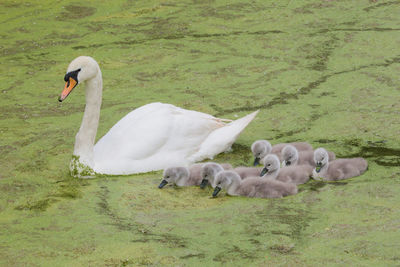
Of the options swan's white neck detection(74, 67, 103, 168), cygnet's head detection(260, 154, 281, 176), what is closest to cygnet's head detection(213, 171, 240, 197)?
cygnet's head detection(260, 154, 281, 176)

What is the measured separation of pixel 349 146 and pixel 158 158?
1.29 m

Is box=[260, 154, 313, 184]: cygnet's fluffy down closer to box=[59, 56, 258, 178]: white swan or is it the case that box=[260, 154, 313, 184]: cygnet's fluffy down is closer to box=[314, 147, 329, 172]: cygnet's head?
box=[314, 147, 329, 172]: cygnet's head

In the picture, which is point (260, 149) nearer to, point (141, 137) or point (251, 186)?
point (251, 186)

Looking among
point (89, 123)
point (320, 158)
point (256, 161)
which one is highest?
point (89, 123)

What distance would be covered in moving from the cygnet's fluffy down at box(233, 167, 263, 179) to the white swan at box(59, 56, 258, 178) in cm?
45

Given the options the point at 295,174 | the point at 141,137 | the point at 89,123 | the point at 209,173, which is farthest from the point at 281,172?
the point at 89,123

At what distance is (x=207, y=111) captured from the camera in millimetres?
5301

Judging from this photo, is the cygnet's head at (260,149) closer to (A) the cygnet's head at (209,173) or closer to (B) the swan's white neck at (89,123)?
(A) the cygnet's head at (209,173)

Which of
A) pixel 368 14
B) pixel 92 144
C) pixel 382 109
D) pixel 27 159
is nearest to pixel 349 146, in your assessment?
pixel 382 109

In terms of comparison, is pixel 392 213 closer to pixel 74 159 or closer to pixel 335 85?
pixel 74 159

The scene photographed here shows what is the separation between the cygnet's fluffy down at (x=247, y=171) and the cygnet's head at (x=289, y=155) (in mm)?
217

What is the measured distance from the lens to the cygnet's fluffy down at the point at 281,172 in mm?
3928

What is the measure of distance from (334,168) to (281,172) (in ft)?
1.02

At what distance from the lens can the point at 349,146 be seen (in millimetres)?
4492
